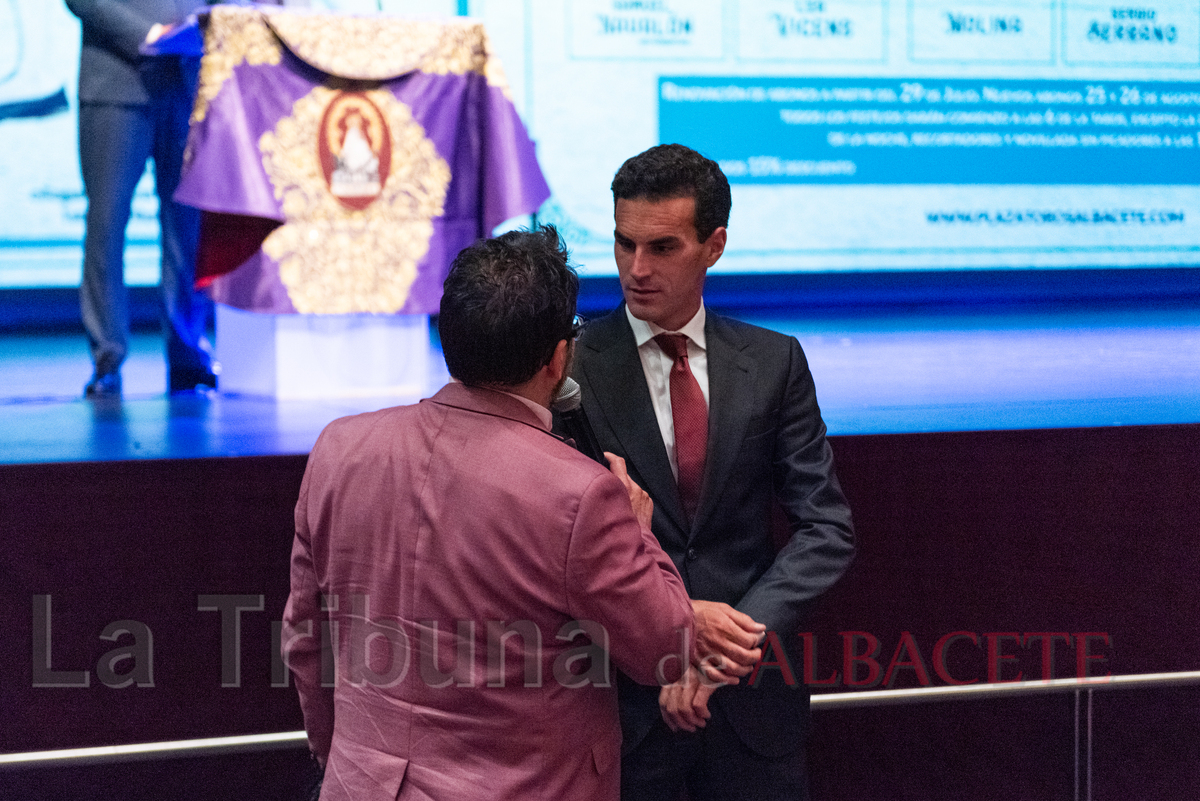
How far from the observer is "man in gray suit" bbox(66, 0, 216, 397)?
300 cm

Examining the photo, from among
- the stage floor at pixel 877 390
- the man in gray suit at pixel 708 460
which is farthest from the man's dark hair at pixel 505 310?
the stage floor at pixel 877 390

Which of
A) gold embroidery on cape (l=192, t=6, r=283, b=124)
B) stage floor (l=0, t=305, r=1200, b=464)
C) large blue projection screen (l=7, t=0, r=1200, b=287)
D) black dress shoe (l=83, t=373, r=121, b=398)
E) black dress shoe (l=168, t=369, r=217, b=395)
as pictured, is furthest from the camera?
large blue projection screen (l=7, t=0, r=1200, b=287)

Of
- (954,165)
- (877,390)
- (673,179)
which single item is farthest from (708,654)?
(954,165)

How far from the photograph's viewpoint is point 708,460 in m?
1.46

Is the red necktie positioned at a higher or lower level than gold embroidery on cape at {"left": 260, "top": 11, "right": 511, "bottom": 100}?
lower

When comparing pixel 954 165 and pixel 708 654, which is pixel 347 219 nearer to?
pixel 708 654

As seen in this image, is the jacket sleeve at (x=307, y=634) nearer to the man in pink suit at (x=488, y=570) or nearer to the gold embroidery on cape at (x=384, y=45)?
the man in pink suit at (x=488, y=570)

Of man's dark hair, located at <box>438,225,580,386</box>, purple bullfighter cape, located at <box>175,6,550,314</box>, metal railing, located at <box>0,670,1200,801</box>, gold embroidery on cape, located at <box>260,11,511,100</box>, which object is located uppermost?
gold embroidery on cape, located at <box>260,11,511,100</box>

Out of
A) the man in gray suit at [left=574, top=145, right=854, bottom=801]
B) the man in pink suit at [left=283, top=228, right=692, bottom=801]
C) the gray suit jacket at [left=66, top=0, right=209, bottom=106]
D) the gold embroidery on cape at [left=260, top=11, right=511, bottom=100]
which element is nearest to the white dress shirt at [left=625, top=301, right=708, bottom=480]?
the man in gray suit at [left=574, top=145, right=854, bottom=801]

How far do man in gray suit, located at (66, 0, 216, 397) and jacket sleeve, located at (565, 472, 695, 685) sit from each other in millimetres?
2229

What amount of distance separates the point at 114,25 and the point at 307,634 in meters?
2.34

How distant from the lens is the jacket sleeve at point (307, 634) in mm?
1242

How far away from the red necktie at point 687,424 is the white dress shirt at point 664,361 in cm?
1

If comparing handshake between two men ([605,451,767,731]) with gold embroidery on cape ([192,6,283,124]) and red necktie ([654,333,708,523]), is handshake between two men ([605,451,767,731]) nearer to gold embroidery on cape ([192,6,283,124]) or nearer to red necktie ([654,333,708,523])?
red necktie ([654,333,708,523])
